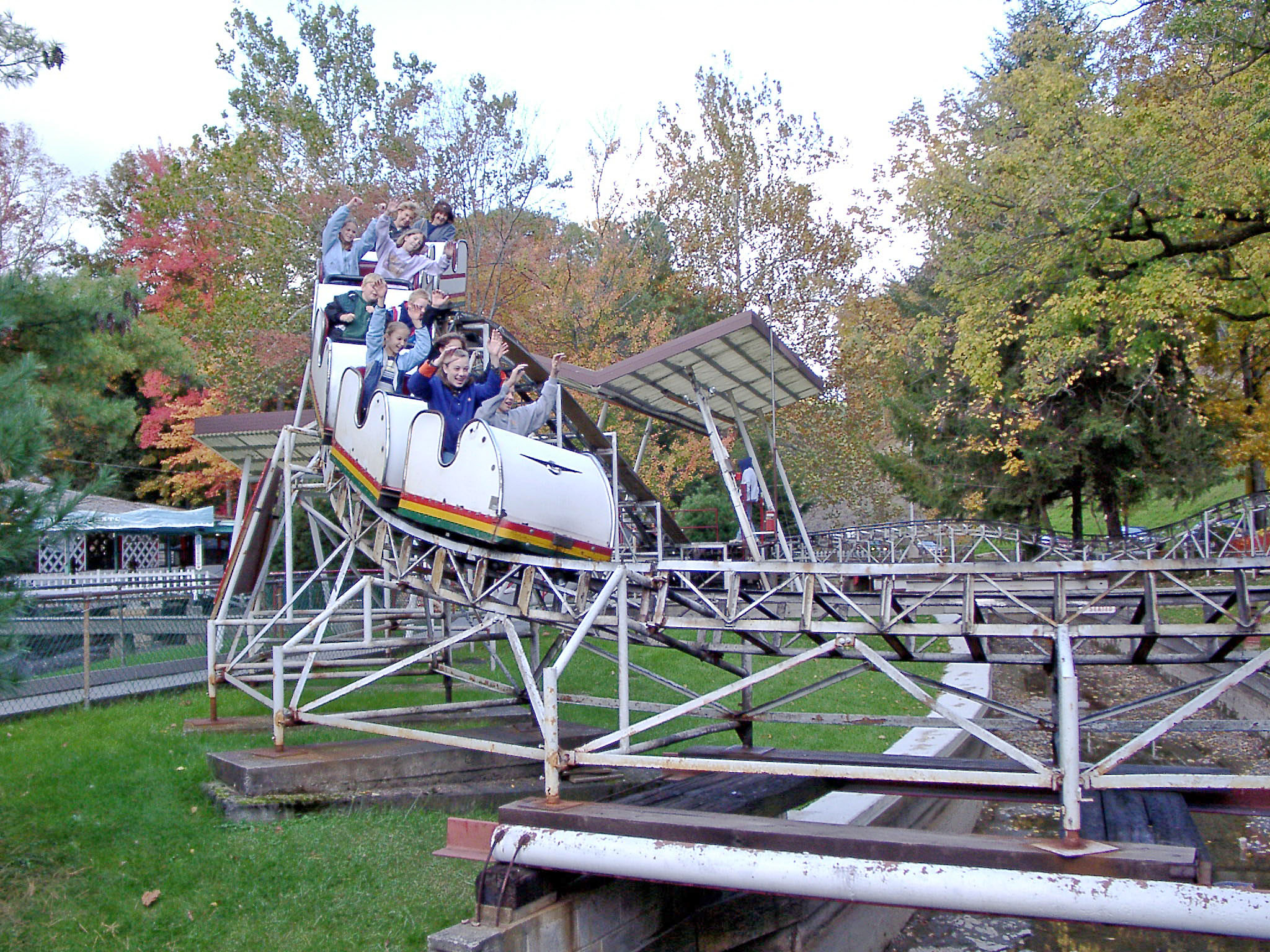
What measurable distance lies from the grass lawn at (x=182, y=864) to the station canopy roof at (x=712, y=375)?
4.37 metres

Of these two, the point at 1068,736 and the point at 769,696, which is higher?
the point at 1068,736

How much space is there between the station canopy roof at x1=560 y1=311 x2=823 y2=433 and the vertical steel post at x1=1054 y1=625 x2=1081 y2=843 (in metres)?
3.90

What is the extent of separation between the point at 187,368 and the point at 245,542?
22.6 meters

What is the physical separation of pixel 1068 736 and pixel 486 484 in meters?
4.21

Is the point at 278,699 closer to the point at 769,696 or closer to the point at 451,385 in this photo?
the point at 451,385

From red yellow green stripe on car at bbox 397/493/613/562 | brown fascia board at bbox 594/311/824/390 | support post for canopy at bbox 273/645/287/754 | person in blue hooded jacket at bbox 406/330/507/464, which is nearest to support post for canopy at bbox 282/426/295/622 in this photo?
support post for canopy at bbox 273/645/287/754

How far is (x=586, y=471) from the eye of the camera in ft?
26.9

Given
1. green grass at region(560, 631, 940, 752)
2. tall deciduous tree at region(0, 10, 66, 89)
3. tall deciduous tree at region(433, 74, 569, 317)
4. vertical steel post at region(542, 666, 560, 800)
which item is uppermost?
tall deciduous tree at region(433, 74, 569, 317)

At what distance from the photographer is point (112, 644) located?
16.6 m

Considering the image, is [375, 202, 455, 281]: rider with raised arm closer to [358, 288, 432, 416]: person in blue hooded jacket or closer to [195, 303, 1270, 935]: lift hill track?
[195, 303, 1270, 935]: lift hill track

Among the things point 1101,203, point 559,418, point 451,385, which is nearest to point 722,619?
point 559,418

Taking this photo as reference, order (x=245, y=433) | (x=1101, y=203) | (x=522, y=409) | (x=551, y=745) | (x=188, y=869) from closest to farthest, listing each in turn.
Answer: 1. (x=551, y=745)
2. (x=188, y=869)
3. (x=522, y=409)
4. (x=245, y=433)
5. (x=1101, y=203)

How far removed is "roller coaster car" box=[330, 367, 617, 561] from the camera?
7426 millimetres

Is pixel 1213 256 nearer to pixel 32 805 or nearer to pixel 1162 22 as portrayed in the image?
pixel 1162 22
